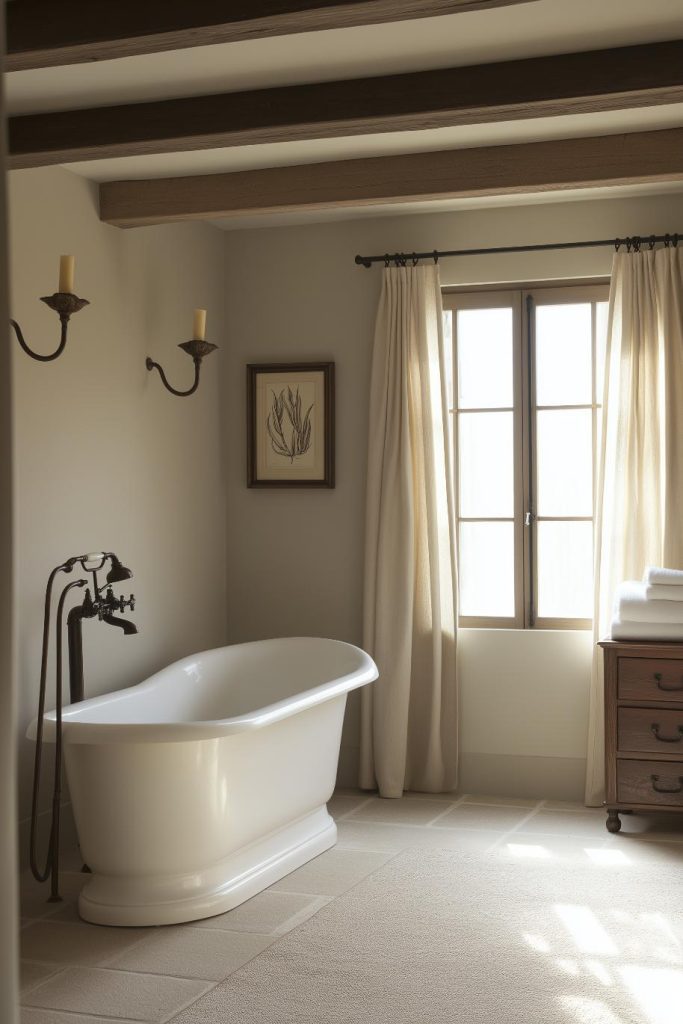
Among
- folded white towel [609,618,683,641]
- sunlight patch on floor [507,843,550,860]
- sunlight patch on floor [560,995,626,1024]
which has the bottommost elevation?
sunlight patch on floor [507,843,550,860]

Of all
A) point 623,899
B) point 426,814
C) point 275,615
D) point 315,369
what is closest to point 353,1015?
point 623,899

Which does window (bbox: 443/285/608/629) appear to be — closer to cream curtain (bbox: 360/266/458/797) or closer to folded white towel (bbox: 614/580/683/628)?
cream curtain (bbox: 360/266/458/797)

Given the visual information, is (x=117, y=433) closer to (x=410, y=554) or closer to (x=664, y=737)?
(x=410, y=554)

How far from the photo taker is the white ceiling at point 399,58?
2.95m

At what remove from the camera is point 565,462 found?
512 centimetres

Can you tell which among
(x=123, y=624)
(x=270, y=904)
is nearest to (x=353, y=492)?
(x=123, y=624)

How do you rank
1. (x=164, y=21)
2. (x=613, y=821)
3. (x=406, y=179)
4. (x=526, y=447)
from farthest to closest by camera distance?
(x=526, y=447) → (x=613, y=821) → (x=406, y=179) → (x=164, y=21)

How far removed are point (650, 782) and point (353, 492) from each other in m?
1.95

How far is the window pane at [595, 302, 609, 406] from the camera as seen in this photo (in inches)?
198

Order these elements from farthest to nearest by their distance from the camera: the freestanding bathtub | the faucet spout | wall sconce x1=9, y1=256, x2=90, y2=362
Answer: the faucet spout → wall sconce x1=9, y1=256, x2=90, y2=362 → the freestanding bathtub

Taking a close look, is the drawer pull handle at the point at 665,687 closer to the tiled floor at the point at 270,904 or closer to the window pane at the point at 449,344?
the tiled floor at the point at 270,904

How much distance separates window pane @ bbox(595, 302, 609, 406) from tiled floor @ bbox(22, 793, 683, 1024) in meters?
1.93

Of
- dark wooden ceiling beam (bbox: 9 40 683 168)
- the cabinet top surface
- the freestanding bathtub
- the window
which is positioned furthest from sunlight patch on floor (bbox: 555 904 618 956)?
dark wooden ceiling beam (bbox: 9 40 683 168)

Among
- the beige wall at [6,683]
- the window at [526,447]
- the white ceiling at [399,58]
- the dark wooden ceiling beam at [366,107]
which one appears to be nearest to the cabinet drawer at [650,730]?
the window at [526,447]
